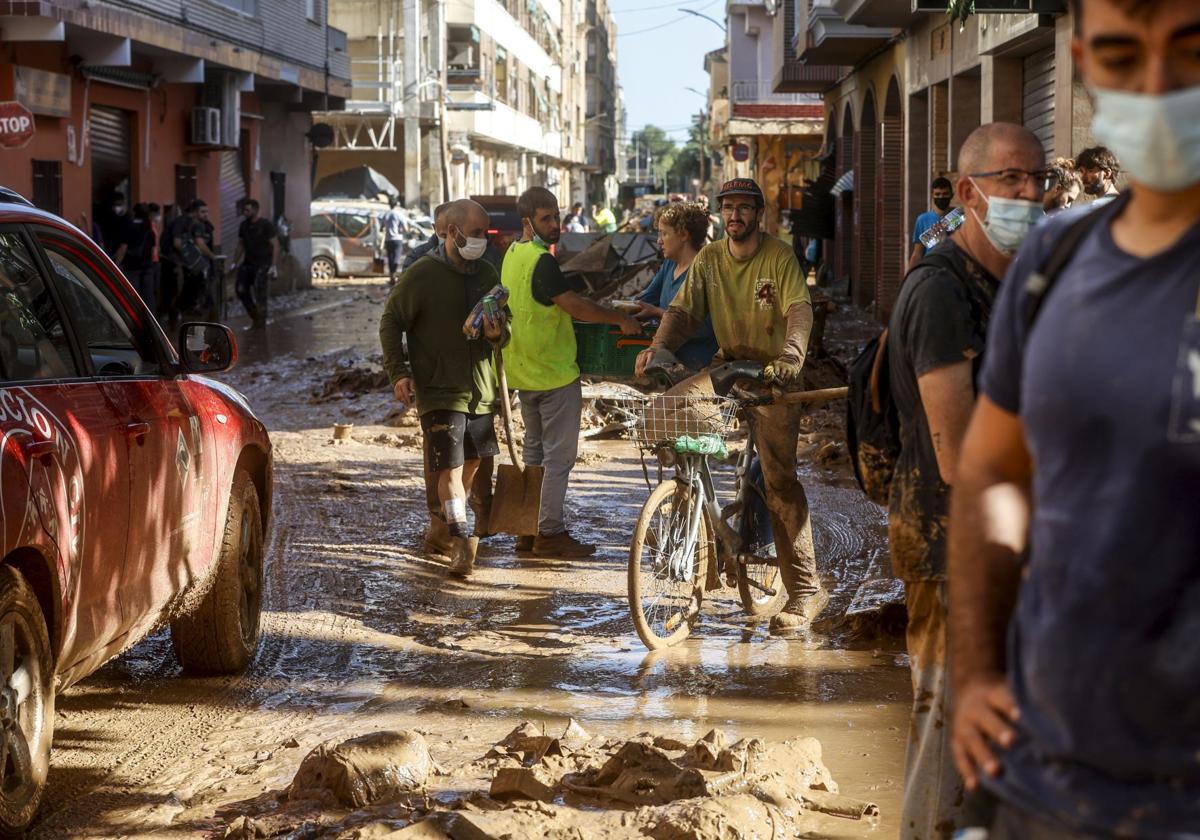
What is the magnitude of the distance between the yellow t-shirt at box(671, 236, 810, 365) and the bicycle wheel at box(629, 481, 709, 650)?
67cm

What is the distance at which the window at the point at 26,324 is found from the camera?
4980 mm

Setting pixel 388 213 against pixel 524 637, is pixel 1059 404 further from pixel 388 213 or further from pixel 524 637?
pixel 388 213

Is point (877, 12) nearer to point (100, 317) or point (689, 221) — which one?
point (689, 221)

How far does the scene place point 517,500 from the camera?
30.6 feet

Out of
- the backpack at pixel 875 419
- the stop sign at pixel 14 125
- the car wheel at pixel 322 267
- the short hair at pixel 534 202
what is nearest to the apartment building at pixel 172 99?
the car wheel at pixel 322 267

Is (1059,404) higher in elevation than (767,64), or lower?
lower

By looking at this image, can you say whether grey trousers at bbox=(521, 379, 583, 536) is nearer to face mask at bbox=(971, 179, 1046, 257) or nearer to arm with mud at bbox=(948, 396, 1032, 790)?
face mask at bbox=(971, 179, 1046, 257)

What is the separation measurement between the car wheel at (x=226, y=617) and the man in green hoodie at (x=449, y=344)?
2022mm

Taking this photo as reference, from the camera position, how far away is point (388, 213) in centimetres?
3925

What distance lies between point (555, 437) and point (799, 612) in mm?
2206

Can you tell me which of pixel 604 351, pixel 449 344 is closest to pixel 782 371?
pixel 449 344

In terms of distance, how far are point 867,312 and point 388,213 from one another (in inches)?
555

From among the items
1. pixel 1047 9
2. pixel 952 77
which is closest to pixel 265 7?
pixel 952 77

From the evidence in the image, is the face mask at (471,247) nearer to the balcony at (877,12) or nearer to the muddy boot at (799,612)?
the muddy boot at (799,612)
